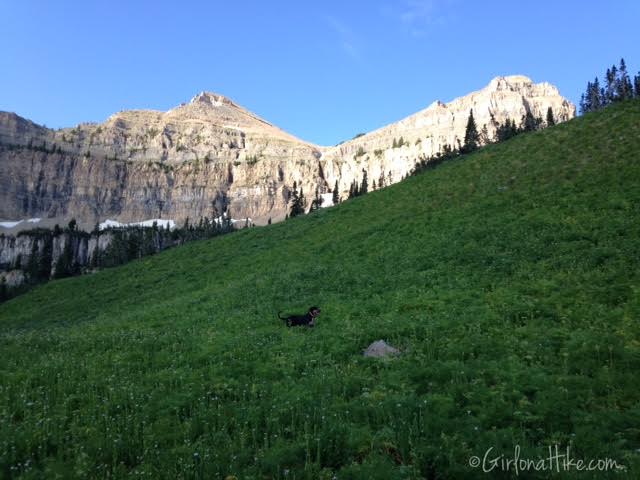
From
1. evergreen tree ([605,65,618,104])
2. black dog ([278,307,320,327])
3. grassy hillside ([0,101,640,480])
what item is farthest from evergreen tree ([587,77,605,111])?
black dog ([278,307,320,327])

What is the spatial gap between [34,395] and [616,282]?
65.0 ft

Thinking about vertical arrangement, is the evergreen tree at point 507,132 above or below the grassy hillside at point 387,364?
above

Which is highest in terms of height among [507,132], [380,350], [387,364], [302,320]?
[507,132]

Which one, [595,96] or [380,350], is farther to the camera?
[595,96]

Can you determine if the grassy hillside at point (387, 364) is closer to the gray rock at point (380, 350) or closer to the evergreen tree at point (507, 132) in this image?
the gray rock at point (380, 350)

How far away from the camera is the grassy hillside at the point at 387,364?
798 centimetres

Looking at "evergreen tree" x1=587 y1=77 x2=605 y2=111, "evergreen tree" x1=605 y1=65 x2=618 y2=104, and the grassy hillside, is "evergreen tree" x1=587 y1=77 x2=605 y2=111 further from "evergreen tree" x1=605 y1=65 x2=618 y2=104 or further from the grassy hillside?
the grassy hillside

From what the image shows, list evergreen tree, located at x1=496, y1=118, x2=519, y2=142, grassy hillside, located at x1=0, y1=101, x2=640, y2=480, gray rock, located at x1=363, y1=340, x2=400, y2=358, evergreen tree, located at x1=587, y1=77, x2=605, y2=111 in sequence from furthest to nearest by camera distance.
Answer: evergreen tree, located at x1=587, y1=77, x2=605, y2=111, evergreen tree, located at x1=496, y1=118, x2=519, y2=142, gray rock, located at x1=363, y1=340, x2=400, y2=358, grassy hillside, located at x1=0, y1=101, x2=640, y2=480

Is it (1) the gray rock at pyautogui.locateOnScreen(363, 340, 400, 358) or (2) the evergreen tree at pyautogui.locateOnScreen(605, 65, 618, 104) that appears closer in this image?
(1) the gray rock at pyautogui.locateOnScreen(363, 340, 400, 358)

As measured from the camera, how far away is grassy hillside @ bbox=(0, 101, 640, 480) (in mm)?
7984

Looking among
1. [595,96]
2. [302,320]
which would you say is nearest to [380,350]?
[302,320]

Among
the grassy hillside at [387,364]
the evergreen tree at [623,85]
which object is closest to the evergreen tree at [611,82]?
the evergreen tree at [623,85]

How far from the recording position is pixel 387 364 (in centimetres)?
1255

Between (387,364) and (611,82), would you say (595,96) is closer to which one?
(611,82)
